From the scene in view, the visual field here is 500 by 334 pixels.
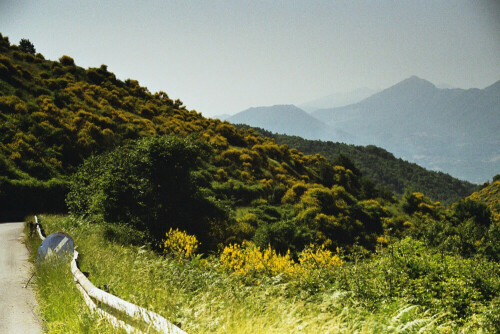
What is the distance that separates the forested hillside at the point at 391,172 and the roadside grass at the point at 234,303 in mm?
98757

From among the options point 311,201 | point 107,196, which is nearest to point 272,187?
point 311,201

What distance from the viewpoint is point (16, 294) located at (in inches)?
306

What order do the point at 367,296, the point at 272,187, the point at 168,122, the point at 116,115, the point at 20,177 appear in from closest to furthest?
the point at 367,296
the point at 20,177
the point at 272,187
the point at 116,115
the point at 168,122

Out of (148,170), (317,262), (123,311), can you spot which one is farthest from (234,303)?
(148,170)

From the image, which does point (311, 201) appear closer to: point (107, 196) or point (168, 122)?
point (107, 196)

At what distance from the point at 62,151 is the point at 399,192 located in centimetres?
10046

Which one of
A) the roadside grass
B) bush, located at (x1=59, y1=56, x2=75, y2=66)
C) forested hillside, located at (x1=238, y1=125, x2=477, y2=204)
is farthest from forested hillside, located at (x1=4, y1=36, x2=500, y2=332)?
forested hillside, located at (x1=238, y1=125, x2=477, y2=204)

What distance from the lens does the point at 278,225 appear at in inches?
866

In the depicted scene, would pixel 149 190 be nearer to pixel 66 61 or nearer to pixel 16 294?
pixel 16 294

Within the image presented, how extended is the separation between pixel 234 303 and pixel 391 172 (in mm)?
119980

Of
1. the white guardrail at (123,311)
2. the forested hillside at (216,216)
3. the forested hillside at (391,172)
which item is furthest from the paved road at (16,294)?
the forested hillside at (391,172)

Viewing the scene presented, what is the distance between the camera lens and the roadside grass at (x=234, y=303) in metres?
4.57

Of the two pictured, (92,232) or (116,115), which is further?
(116,115)

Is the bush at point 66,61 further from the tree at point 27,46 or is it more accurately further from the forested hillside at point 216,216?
the tree at point 27,46
